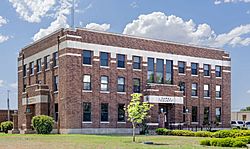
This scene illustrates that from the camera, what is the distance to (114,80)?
48.1m

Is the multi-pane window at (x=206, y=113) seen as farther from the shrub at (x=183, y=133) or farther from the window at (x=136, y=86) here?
the shrub at (x=183, y=133)

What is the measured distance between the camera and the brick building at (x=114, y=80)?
4538 centimetres

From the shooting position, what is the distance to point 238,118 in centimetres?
9188

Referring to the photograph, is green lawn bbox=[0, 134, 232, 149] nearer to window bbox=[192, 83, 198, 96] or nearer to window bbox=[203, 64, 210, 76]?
window bbox=[192, 83, 198, 96]

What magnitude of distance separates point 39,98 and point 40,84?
2212 millimetres

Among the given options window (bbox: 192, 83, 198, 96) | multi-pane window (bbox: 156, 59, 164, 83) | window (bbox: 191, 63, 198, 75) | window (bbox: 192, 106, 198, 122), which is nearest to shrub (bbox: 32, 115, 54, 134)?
multi-pane window (bbox: 156, 59, 164, 83)

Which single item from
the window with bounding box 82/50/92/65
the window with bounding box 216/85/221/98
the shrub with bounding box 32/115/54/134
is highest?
the window with bounding box 82/50/92/65

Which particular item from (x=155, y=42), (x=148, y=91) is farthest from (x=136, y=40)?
(x=148, y=91)

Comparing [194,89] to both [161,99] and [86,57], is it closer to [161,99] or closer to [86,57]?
[161,99]

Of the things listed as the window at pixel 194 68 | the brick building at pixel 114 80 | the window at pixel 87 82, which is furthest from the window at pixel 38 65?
the window at pixel 194 68

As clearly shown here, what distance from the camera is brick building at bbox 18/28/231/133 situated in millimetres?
45375

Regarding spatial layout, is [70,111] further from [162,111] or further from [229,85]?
[229,85]

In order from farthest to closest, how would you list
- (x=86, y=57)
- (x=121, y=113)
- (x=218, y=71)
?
(x=218, y=71)
(x=121, y=113)
(x=86, y=57)

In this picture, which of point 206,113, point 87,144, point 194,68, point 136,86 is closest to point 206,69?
point 194,68
